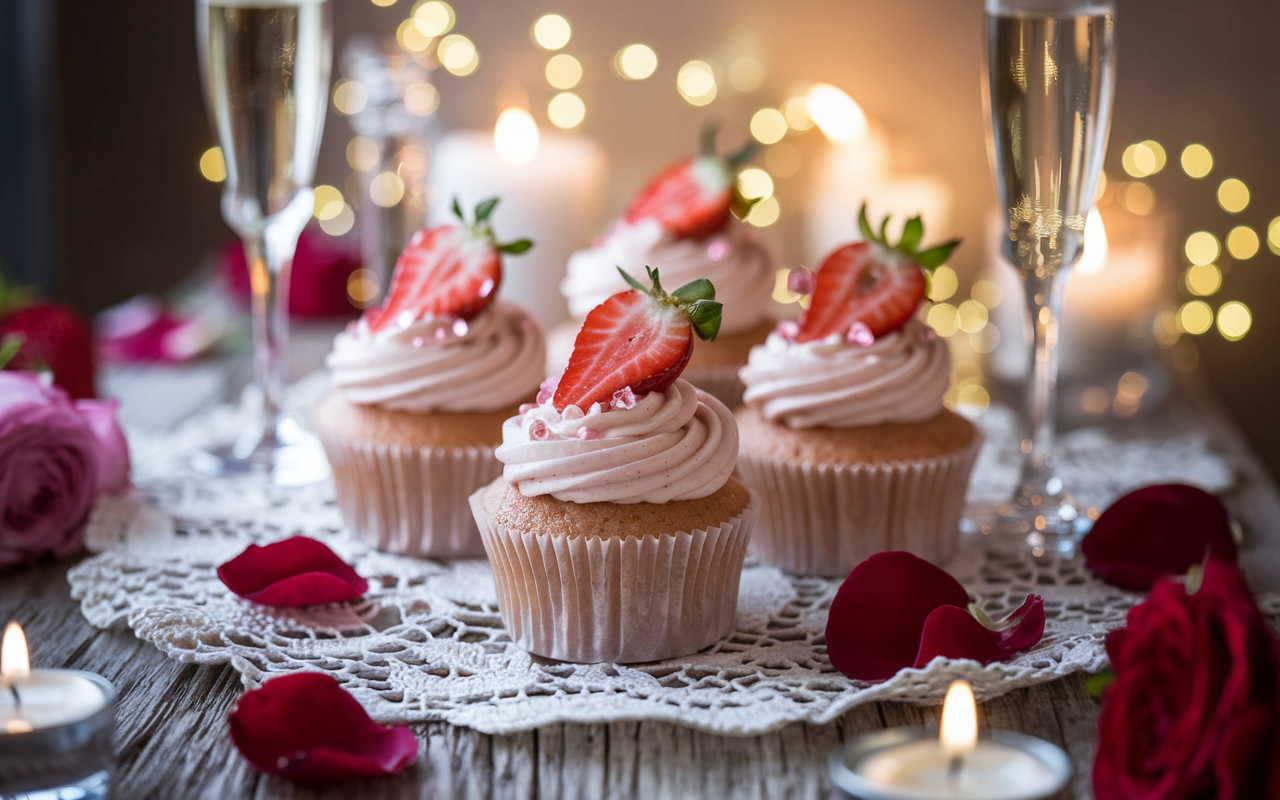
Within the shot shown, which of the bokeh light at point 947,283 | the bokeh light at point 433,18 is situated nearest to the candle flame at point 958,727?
the bokeh light at point 947,283

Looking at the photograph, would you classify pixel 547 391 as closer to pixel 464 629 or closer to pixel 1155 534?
pixel 464 629

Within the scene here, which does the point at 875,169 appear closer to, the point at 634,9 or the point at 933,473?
the point at 634,9

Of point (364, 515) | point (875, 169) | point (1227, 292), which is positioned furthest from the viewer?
point (1227, 292)

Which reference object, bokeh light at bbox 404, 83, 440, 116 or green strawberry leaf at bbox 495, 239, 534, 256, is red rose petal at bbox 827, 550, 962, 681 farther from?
bokeh light at bbox 404, 83, 440, 116

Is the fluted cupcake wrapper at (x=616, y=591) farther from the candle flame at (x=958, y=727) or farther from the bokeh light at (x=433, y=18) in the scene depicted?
the bokeh light at (x=433, y=18)

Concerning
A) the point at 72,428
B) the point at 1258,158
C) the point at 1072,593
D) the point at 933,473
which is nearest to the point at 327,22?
the point at 72,428
